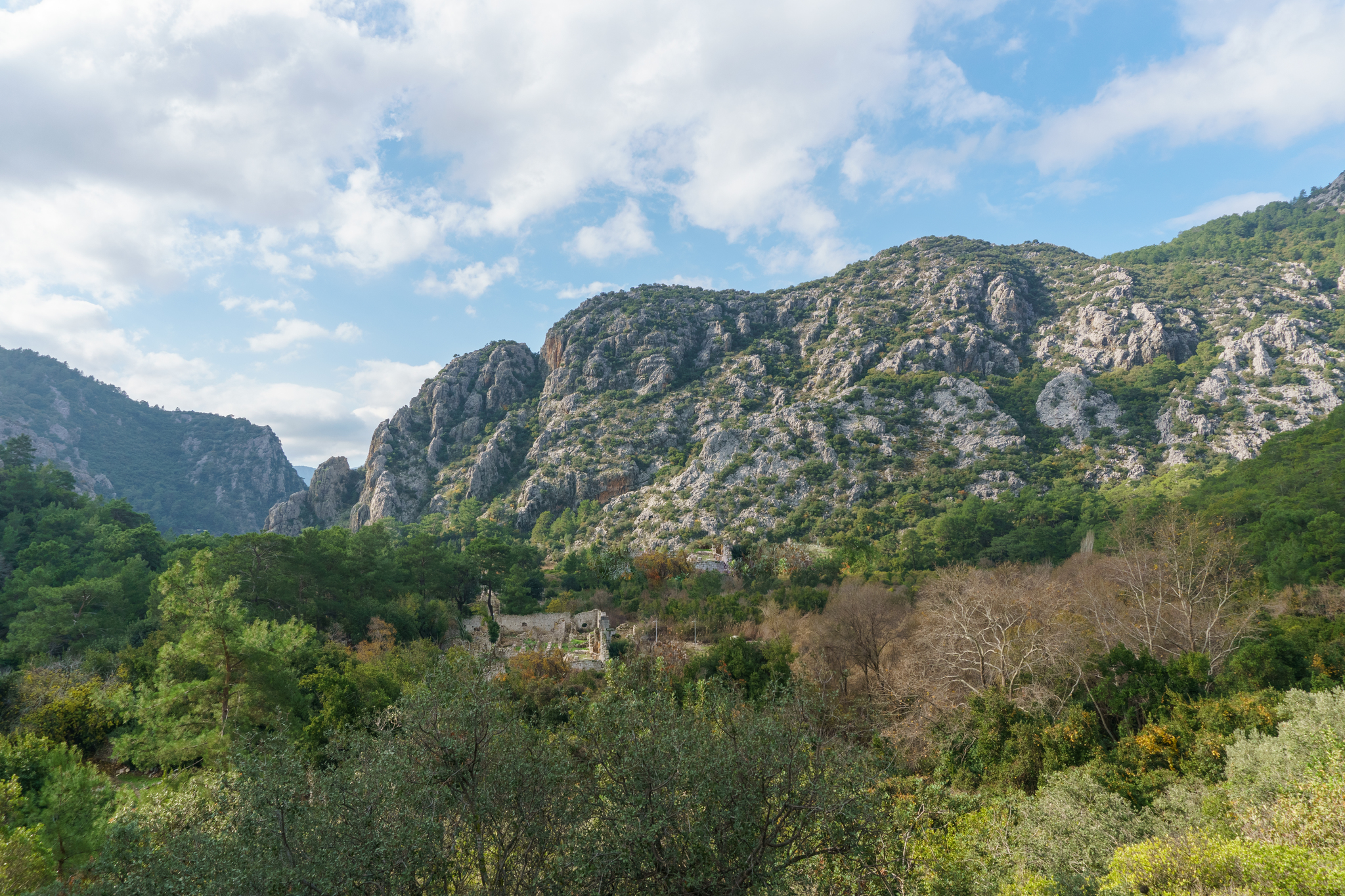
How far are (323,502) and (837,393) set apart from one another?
110295 millimetres

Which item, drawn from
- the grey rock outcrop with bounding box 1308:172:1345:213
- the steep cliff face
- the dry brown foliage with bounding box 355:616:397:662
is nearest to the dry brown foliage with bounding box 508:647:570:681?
the dry brown foliage with bounding box 355:616:397:662

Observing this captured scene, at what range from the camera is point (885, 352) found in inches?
4124

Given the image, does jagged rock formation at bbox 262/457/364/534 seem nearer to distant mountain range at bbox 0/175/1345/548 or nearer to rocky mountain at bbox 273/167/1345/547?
distant mountain range at bbox 0/175/1345/548

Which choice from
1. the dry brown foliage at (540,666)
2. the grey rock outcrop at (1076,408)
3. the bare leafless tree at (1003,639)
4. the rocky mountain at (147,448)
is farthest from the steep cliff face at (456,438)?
the grey rock outcrop at (1076,408)

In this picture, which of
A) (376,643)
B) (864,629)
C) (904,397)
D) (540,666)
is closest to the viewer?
(864,629)

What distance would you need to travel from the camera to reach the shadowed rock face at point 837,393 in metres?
79.8

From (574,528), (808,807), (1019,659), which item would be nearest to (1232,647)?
(1019,659)

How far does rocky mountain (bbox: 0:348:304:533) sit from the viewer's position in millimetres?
125125

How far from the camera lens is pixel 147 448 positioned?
14625 cm

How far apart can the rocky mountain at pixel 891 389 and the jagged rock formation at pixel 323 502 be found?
9.95 m

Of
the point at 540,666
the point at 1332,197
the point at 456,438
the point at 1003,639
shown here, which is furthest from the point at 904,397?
the point at 1332,197

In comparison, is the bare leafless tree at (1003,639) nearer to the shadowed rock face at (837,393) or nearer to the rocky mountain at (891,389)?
the rocky mountain at (891,389)

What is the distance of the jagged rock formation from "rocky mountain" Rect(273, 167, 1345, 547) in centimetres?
995

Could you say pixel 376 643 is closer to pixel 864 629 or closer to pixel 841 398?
pixel 864 629
